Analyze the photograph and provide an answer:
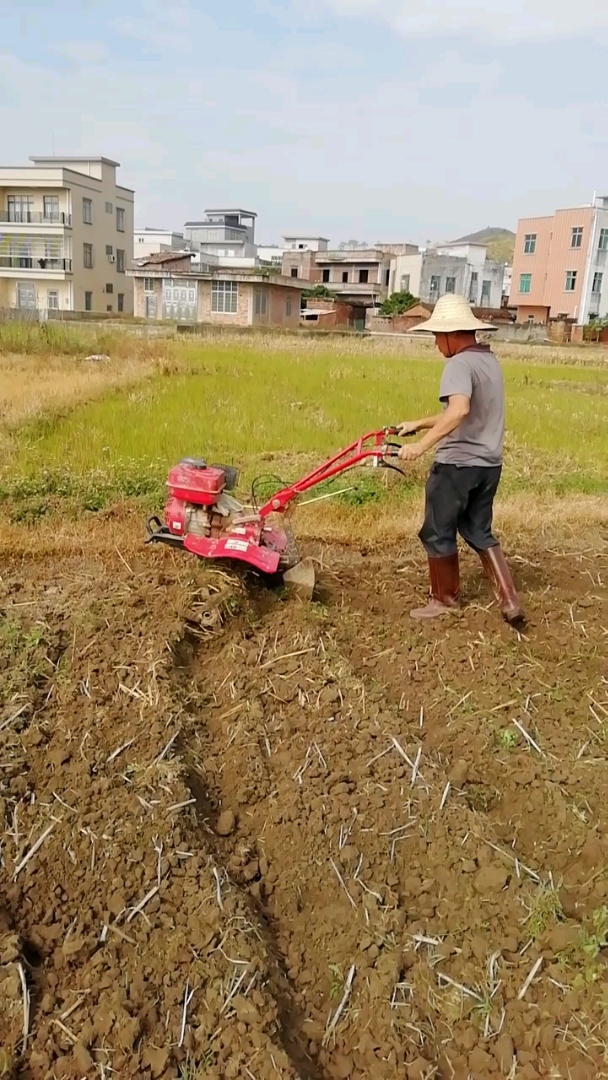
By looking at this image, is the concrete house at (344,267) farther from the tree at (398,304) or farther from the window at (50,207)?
the window at (50,207)

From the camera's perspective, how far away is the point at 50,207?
42.7 meters

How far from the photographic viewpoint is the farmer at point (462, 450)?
411cm

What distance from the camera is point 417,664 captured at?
13.7 feet

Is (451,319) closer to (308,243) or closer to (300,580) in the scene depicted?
(300,580)

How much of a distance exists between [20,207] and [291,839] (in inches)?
1844

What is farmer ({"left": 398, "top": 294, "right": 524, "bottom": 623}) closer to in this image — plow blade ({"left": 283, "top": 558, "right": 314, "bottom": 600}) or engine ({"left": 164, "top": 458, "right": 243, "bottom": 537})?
plow blade ({"left": 283, "top": 558, "right": 314, "bottom": 600})

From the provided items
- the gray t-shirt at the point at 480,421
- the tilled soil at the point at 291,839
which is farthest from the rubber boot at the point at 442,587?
the gray t-shirt at the point at 480,421

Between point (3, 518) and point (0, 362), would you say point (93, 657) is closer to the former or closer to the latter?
point (3, 518)

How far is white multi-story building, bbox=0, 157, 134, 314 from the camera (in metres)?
41.9

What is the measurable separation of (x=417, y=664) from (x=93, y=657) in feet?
5.22

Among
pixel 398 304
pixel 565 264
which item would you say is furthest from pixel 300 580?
Result: pixel 565 264

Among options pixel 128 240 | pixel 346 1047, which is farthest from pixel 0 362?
pixel 128 240

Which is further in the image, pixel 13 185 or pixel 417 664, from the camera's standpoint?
pixel 13 185

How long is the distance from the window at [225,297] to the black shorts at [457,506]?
38558mm
